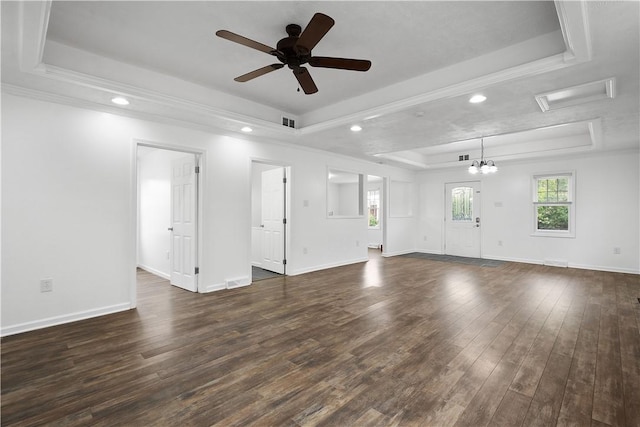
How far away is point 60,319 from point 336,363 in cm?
310

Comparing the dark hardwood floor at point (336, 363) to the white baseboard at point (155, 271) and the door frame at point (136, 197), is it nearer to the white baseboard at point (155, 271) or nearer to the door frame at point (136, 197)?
the door frame at point (136, 197)

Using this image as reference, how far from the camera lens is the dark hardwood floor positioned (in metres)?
1.88

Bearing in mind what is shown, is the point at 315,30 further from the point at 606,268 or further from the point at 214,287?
the point at 606,268

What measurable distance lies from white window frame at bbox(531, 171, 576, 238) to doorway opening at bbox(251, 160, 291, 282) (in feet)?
19.3

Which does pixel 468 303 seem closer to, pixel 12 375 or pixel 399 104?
pixel 399 104

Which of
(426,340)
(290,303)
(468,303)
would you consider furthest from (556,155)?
(290,303)

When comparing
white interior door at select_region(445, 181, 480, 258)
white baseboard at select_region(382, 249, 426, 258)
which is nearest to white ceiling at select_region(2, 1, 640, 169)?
white interior door at select_region(445, 181, 480, 258)

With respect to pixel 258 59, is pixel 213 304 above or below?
below

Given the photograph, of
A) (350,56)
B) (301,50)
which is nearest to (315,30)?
(301,50)

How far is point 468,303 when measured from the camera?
407 centimetres

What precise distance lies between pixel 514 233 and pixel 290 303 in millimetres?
6288

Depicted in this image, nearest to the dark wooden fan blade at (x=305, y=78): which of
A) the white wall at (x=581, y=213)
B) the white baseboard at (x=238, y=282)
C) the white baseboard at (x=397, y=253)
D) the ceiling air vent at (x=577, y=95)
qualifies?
the ceiling air vent at (x=577, y=95)

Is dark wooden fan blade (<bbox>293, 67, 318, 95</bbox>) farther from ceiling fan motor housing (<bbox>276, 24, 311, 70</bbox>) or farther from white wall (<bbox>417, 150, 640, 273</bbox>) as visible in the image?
white wall (<bbox>417, 150, 640, 273</bbox>)

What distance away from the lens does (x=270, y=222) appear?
248 inches
